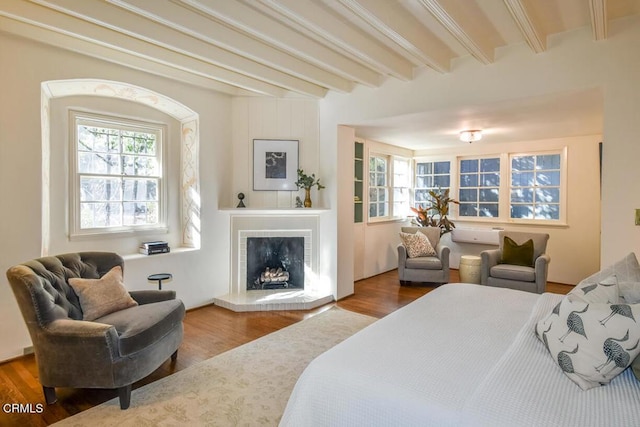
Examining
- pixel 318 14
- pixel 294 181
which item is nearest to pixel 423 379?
pixel 318 14

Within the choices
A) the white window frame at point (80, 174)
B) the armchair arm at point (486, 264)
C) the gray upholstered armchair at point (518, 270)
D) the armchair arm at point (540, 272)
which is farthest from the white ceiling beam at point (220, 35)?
the armchair arm at point (540, 272)

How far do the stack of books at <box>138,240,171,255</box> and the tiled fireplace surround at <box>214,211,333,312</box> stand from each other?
0.83 metres

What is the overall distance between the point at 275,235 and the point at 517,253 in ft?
10.8

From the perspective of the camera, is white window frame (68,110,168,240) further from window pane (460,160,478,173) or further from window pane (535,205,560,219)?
window pane (535,205,560,219)

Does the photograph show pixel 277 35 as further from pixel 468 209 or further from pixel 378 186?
pixel 468 209

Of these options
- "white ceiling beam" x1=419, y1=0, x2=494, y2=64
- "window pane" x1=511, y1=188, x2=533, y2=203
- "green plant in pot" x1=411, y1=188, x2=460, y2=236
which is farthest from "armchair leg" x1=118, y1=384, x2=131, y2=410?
"window pane" x1=511, y1=188, x2=533, y2=203

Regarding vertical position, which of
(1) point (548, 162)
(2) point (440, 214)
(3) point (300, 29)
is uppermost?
(3) point (300, 29)

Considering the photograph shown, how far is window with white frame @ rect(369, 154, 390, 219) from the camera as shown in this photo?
6.13 meters

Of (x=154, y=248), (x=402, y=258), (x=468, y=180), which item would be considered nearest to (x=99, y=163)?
(x=154, y=248)

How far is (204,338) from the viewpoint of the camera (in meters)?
3.29

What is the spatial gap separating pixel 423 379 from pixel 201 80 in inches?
155

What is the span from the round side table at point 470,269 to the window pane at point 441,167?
2.21 m

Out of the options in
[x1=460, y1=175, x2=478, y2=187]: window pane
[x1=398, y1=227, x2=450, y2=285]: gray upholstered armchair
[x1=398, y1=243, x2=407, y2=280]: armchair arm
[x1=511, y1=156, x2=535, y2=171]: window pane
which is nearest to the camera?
[x1=398, y1=227, x2=450, y2=285]: gray upholstered armchair

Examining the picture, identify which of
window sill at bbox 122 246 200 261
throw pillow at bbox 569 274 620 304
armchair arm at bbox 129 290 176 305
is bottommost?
armchair arm at bbox 129 290 176 305
